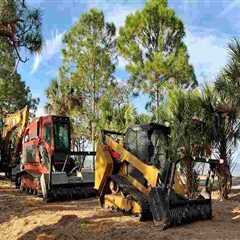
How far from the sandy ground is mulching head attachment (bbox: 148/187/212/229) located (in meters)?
0.19

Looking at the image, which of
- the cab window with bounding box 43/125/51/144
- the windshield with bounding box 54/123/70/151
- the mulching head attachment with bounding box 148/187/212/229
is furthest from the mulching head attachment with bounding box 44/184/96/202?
the mulching head attachment with bounding box 148/187/212/229

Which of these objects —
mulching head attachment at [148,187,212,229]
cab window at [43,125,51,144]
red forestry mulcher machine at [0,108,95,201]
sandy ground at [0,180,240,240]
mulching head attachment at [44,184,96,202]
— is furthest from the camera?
cab window at [43,125,51,144]

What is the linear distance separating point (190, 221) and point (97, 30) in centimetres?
2940

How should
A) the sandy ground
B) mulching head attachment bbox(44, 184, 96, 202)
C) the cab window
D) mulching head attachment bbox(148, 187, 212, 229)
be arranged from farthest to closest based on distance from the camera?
1. the cab window
2. mulching head attachment bbox(44, 184, 96, 202)
3. mulching head attachment bbox(148, 187, 212, 229)
4. the sandy ground

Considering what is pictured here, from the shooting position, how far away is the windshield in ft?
63.2

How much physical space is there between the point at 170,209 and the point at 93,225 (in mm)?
1750

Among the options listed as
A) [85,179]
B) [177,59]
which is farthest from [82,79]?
[85,179]

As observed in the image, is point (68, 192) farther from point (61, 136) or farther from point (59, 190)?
point (61, 136)

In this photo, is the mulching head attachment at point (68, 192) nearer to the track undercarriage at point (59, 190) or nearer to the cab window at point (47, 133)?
the track undercarriage at point (59, 190)

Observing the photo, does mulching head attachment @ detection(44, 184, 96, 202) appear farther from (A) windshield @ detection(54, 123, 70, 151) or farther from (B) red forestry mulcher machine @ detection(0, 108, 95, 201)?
(A) windshield @ detection(54, 123, 70, 151)

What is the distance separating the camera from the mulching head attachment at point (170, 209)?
35.9ft

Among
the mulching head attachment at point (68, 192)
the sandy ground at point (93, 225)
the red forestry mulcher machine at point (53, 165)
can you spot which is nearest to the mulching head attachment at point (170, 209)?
the sandy ground at point (93, 225)

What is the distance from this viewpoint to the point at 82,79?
39781mm

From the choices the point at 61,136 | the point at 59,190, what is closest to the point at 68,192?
the point at 59,190
